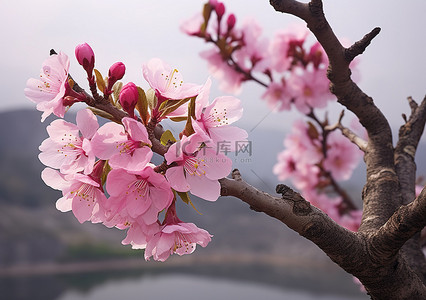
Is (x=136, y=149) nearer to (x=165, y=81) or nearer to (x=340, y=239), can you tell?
(x=165, y=81)

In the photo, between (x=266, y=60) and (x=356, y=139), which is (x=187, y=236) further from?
(x=266, y=60)

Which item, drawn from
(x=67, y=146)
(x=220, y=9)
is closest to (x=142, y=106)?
(x=67, y=146)

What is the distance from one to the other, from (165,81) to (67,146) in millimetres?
168

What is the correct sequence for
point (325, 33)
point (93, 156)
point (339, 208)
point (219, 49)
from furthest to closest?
1. point (339, 208)
2. point (219, 49)
3. point (325, 33)
4. point (93, 156)

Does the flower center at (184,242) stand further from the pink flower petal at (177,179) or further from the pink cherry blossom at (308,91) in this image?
the pink cherry blossom at (308,91)

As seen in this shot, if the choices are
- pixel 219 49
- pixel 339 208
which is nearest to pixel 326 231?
pixel 219 49

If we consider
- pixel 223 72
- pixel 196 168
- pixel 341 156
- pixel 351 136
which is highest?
pixel 341 156

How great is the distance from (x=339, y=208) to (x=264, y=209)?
133 cm

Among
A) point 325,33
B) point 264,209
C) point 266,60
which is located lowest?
point 264,209

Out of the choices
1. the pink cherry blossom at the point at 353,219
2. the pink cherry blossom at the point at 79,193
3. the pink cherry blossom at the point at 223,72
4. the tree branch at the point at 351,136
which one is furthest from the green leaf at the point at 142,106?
the pink cherry blossom at the point at 353,219

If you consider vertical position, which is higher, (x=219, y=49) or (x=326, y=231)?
(x=219, y=49)

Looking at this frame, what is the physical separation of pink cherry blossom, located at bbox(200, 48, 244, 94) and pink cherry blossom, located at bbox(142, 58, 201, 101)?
0.99 meters

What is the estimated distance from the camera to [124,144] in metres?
0.55

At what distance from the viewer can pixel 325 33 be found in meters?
0.77
